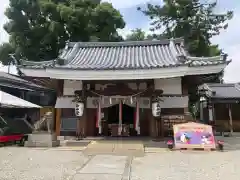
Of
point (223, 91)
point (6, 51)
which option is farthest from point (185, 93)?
point (6, 51)

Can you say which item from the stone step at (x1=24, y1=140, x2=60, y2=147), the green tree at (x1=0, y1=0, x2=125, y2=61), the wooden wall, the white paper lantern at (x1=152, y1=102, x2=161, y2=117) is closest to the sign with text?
the white paper lantern at (x1=152, y1=102, x2=161, y2=117)

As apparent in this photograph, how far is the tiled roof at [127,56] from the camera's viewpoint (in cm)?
1097

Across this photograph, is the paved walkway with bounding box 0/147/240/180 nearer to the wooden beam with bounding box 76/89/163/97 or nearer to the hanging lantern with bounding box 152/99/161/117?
the hanging lantern with bounding box 152/99/161/117

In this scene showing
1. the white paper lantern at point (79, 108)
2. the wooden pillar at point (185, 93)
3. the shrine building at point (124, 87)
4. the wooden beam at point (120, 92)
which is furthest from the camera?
the wooden pillar at point (185, 93)

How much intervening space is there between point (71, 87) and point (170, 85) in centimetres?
485

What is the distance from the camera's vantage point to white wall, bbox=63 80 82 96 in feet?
40.6

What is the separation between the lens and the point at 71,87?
1243 centimetres

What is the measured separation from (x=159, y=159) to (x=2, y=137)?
281 inches

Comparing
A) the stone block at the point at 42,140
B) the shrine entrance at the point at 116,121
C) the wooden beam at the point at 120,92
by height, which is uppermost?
the wooden beam at the point at 120,92

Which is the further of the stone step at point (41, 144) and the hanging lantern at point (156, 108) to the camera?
the hanging lantern at point (156, 108)

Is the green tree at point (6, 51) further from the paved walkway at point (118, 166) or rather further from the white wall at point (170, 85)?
the paved walkway at point (118, 166)

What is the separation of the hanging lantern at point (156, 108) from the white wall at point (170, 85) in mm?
1197

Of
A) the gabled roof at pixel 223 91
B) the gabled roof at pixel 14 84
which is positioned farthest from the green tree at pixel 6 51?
the gabled roof at pixel 223 91

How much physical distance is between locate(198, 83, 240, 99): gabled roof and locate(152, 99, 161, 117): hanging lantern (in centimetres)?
1093
